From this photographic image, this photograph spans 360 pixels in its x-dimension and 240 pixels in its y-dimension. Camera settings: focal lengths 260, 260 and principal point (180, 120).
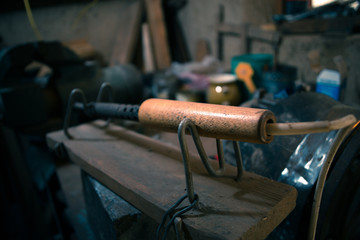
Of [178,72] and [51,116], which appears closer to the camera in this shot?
[51,116]

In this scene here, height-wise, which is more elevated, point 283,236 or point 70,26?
point 70,26

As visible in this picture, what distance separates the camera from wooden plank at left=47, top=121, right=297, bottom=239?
58 centimetres

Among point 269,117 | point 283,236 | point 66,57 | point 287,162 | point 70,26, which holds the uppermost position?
point 70,26

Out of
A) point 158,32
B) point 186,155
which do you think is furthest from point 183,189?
→ point 158,32

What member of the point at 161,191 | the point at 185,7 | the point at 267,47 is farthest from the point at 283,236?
the point at 185,7

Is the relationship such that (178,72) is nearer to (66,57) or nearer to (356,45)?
(66,57)

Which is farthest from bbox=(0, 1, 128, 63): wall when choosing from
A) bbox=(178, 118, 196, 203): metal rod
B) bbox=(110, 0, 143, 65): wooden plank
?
bbox=(178, 118, 196, 203): metal rod

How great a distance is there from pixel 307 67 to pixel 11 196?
354 centimetres

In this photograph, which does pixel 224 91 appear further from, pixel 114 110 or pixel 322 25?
pixel 114 110

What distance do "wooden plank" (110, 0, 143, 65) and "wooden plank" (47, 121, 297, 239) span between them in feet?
8.61

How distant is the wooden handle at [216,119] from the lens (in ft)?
1.83

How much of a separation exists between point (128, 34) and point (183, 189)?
3.23 m

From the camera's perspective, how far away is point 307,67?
2.34 metres

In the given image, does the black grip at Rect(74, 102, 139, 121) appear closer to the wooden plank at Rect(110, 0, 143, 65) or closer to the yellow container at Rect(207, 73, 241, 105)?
the yellow container at Rect(207, 73, 241, 105)
